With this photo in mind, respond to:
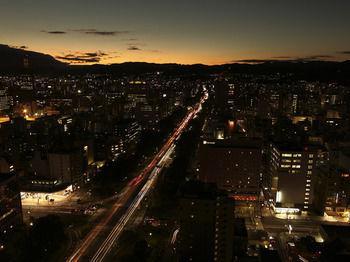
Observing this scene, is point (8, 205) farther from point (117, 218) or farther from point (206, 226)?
point (206, 226)

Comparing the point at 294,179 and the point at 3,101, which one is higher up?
the point at 3,101

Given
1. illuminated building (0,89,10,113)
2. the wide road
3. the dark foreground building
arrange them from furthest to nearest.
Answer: illuminated building (0,89,10,113) < the wide road < the dark foreground building

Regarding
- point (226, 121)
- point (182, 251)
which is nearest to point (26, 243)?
point (182, 251)

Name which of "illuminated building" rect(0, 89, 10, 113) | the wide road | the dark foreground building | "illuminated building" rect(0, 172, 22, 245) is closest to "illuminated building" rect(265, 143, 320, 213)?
the dark foreground building

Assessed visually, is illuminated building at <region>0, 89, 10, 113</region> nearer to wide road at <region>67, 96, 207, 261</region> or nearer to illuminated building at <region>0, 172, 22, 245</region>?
wide road at <region>67, 96, 207, 261</region>

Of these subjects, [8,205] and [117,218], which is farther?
[117,218]

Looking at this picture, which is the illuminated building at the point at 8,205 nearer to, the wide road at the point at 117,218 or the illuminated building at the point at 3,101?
the wide road at the point at 117,218

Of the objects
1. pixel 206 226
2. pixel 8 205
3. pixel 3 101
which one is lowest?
pixel 8 205

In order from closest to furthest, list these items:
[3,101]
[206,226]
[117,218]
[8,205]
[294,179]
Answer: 1. [206,226]
2. [8,205]
3. [117,218]
4. [294,179]
5. [3,101]

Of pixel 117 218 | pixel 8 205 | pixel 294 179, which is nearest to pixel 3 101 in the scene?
pixel 8 205
